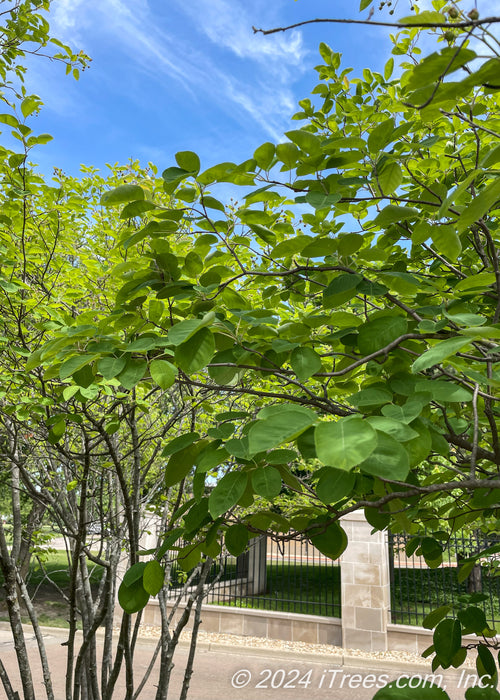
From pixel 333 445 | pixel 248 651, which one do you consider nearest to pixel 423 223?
pixel 333 445

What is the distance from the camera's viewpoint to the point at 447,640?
166cm

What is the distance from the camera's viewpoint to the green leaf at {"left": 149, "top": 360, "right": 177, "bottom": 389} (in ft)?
4.31

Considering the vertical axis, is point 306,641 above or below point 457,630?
below

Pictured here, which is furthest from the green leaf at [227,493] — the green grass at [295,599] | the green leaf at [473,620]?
the green grass at [295,599]

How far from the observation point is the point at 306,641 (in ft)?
35.8

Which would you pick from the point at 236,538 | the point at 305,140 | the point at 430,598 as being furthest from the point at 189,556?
the point at 430,598

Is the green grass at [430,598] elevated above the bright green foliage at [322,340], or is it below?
below

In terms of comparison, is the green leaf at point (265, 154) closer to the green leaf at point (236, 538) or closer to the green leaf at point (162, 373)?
the green leaf at point (162, 373)

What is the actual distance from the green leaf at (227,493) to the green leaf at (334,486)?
6.9 inches

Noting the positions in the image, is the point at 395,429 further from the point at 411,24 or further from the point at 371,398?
→ the point at 411,24

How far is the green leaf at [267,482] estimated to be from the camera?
1.14 m

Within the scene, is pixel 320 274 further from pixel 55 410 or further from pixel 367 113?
→ pixel 55 410

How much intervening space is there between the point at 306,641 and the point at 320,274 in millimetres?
10914

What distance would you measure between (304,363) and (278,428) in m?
0.59
